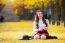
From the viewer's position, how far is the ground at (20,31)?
6.75ft

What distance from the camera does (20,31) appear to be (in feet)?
6.82

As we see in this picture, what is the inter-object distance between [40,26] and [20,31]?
25 cm

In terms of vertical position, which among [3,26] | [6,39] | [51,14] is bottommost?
[6,39]

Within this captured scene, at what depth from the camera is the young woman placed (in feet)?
6.89

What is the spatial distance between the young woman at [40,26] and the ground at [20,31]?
0.17 ft

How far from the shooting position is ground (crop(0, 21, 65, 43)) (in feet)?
6.75

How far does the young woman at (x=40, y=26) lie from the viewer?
6.89 feet

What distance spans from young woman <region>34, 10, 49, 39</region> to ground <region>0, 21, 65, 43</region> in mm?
52

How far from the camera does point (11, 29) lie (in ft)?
6.87

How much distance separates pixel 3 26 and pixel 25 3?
0.38 meters

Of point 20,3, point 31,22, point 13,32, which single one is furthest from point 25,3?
point 13,32

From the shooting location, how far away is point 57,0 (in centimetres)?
208

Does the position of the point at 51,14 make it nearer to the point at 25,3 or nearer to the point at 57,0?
the point at 57,0

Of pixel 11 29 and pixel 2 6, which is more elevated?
pixel 2 6
